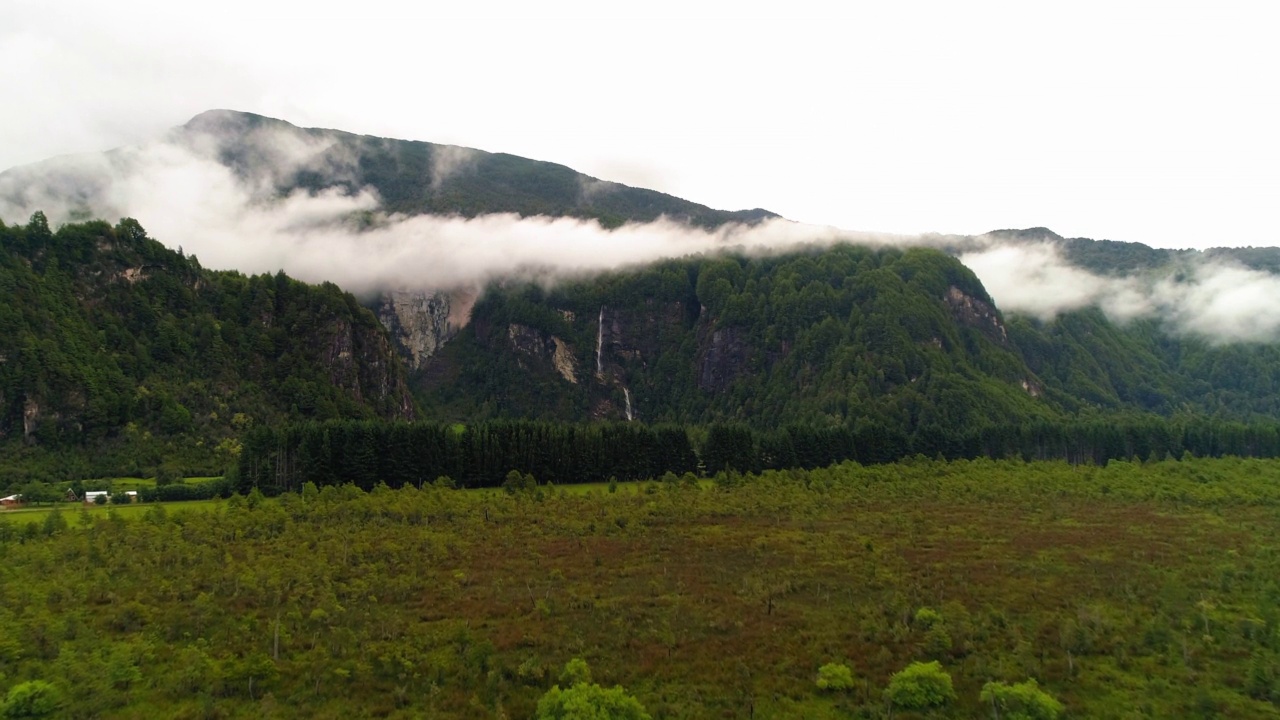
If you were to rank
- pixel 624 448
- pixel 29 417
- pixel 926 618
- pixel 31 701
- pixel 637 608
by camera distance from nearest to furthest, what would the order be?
pixel 31 701 → pixel 926 618 → pixel 637 608 → pixel 29 417 → pixel 624 448

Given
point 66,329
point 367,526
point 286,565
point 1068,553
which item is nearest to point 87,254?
point 66,329

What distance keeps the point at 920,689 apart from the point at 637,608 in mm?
22884

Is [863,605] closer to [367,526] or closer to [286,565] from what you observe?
[286,565]

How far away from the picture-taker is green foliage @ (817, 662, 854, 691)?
4435cm

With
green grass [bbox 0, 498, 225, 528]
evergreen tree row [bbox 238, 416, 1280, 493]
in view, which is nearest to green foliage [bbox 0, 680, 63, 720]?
green grass [bbox 0, 498, 225, 528]

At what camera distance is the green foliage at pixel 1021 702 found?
39.0m

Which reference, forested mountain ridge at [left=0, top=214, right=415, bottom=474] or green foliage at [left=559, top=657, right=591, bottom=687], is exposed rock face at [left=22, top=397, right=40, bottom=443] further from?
green foliage at [left=559, top=657, right=591, bottom=687]

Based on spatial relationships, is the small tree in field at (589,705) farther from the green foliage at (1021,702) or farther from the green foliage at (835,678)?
the green foliage at (1021,702)

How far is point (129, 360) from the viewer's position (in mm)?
163500

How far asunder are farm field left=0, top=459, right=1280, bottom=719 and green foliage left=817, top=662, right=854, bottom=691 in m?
0.43

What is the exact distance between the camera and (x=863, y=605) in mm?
58594

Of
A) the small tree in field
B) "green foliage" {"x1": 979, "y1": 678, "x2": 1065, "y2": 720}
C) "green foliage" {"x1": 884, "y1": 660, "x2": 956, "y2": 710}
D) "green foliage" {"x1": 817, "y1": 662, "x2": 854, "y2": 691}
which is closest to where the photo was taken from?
the small tree in field

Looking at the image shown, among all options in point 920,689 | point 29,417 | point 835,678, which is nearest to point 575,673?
point 835,678

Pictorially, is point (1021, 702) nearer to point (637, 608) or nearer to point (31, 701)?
point (637, 608)
